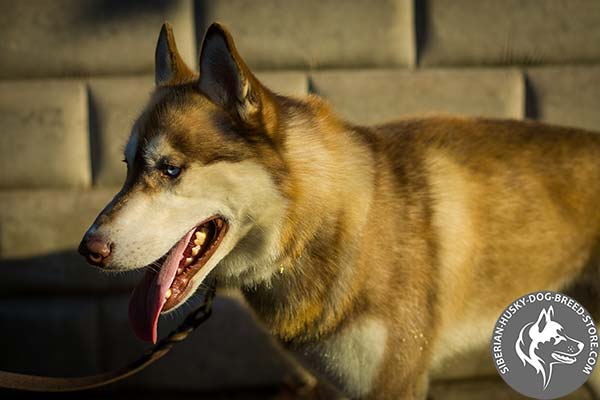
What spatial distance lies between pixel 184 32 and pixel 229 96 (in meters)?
1.30

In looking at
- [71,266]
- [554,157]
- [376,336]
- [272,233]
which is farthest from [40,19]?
[554,157]

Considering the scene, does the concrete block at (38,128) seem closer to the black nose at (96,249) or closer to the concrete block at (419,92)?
the concrete block at (419,92)

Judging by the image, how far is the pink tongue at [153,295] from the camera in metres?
1.90

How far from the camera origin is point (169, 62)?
7.19ft

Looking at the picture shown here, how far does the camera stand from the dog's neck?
199 cm

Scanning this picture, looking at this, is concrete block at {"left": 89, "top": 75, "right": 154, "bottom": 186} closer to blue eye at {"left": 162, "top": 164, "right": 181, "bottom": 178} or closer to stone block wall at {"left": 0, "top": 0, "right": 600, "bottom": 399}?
stone block wall at {"left": 0, "top": 0, "right": 600, "bottom": 399}

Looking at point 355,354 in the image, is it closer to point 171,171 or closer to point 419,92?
point 171,171

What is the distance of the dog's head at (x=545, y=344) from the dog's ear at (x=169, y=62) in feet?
5.16

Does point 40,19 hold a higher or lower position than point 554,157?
higher

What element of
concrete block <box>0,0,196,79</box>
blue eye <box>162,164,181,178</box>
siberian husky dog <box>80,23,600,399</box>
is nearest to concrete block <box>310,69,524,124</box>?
siberian husky dog <box>80,23,600,399</box>

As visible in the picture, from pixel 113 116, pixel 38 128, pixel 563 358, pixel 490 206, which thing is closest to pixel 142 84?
pixel 113 116

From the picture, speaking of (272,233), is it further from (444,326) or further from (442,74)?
(442,74)

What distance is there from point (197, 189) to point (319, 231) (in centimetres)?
44

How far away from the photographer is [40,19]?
3.04m
